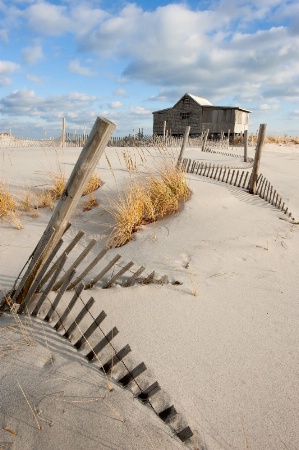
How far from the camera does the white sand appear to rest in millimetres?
1977

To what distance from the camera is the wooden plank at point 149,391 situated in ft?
6.32

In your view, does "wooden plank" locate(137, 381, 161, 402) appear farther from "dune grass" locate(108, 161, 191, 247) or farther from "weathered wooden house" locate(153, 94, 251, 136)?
"weathered wooden house" locate(153, 94, 251, 136)

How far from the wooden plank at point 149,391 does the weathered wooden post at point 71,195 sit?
4.12ft

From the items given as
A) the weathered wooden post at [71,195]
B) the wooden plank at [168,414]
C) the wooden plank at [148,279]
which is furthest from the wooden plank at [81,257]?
the wooden plank at [168,414]

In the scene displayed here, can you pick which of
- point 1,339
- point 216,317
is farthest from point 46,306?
point 216,317

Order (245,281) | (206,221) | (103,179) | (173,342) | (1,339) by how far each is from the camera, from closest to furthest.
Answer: (1,339) < (173,342) < (245,281) < (206,221) < (103,179)

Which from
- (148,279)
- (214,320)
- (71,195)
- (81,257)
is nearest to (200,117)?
(148,279)

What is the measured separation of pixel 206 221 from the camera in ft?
18.5

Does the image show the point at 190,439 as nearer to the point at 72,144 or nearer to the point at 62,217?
the point at 62,217

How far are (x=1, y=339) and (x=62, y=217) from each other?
3.37ft

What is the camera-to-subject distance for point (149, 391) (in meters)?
1.95

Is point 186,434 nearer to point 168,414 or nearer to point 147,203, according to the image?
point 168,414

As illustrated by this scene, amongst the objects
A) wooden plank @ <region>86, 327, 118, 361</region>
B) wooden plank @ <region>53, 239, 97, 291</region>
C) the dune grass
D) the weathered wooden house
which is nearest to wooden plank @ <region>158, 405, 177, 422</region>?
wooden plank @ <region>86, 327, 118, 361</region>

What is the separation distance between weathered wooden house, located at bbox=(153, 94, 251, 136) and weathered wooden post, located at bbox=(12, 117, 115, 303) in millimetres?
26166
